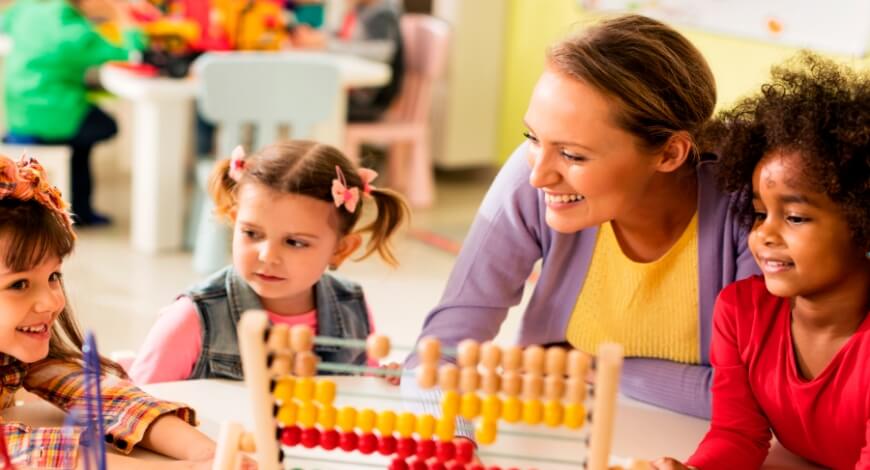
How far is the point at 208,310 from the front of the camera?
192 cm

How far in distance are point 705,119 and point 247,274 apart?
749 mm

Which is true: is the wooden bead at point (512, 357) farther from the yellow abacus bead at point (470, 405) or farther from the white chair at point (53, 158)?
the white chair at point (53, 158)

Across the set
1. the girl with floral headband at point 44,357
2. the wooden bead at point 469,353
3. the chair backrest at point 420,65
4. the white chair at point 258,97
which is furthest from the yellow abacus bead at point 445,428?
the chair backrest at point 420,65

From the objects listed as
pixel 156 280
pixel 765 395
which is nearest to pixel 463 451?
pixel 765 395

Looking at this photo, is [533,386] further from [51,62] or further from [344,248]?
[51,62]

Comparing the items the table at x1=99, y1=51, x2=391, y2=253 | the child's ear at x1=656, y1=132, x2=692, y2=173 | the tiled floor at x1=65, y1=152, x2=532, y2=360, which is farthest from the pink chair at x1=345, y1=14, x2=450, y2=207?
the child's ear at x1=656, y1=132, x2=692, y2=173

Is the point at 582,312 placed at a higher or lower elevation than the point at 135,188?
higher

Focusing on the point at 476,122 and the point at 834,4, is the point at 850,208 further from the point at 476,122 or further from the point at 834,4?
the point at 476,122

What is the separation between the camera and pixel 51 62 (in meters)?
4.77

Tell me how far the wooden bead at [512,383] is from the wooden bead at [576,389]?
0.05 metres

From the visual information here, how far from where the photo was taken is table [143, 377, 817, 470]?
155cm

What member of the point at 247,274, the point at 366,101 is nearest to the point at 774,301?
the point at 247,274

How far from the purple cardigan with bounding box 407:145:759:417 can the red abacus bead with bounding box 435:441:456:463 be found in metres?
0.38

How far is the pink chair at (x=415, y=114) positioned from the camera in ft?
18.1
